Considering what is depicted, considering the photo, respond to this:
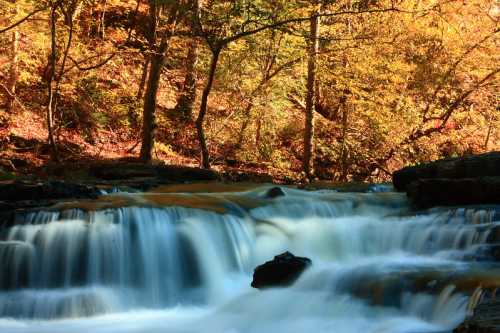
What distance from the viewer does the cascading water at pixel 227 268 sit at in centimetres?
587

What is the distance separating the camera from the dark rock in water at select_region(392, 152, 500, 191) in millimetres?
10023

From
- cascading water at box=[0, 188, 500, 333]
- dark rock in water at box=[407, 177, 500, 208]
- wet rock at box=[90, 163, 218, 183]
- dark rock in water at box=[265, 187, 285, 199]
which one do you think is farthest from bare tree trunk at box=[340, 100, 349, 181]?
cascading water at box=[0, 188, 500, 333]

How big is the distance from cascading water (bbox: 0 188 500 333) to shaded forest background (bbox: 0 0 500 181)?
557cm

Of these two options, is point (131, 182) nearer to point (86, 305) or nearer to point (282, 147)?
point (86, 305)

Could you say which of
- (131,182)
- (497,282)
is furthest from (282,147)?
(497,282)

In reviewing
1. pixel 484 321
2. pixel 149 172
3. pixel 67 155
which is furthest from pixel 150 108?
pixel 484 321

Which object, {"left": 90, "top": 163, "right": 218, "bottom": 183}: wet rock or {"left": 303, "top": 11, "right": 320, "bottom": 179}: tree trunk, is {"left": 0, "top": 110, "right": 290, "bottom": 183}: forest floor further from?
{"left": 303, "top": 11, "right": 320, "bottom": 179}: tree trunk

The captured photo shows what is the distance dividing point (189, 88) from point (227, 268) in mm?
9976

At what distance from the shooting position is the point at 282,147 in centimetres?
1858

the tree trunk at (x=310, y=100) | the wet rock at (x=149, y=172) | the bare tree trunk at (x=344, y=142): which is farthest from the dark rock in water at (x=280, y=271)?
the bare tree trunk at (x=344, y=142)

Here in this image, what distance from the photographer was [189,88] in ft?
55.3

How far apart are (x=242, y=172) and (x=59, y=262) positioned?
8.38 meters

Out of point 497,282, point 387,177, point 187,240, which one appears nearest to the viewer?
point 497,282

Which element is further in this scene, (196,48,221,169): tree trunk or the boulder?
(196,48,221,169): tree trunk
